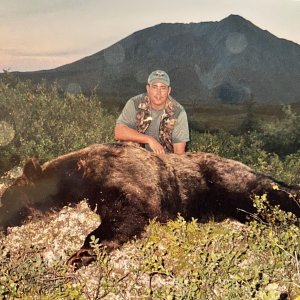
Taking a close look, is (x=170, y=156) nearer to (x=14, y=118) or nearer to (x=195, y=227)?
(x=195, y=227)

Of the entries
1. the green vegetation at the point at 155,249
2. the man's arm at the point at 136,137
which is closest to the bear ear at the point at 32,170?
the green vegetation at the point at 155,249

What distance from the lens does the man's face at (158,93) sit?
809 centimetres

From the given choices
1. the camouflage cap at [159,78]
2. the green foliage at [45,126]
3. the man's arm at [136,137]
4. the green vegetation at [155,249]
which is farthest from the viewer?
the green foliage at [45,126]

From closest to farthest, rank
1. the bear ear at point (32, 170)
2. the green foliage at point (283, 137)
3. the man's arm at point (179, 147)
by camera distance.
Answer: the bear ear at point (32, 170) → the man's arm at point (179, 147) → the green foliage at point (283, 137)

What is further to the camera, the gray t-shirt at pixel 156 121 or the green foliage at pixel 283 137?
the green foliage at pixel 283 137

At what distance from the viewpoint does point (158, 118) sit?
8469 mm

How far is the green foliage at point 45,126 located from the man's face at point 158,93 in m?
3.48

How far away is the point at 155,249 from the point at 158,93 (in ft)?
11.5

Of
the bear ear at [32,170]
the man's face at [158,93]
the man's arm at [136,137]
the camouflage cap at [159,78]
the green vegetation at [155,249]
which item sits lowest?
the green vegetation at [155,249]

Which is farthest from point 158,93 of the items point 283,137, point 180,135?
point 283,137

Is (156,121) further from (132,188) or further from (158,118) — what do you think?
(132,188)

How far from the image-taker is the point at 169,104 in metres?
8.44

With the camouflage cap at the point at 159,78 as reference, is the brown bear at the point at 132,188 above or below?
below

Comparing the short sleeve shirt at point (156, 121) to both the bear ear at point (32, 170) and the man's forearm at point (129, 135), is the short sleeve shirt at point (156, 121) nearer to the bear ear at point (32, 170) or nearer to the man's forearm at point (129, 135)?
the man's forearm at point (129, 135)
